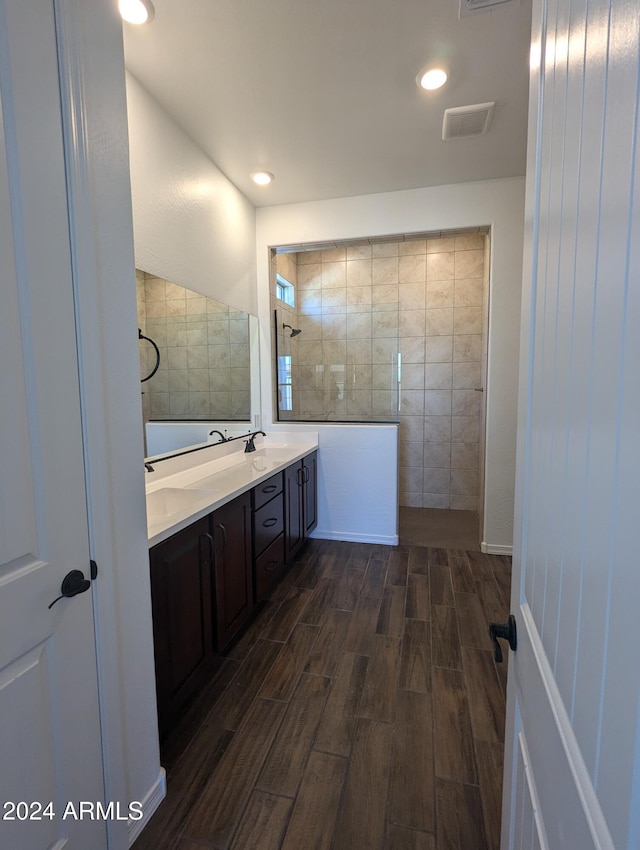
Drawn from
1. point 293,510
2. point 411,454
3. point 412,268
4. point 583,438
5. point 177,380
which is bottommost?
point 293,510

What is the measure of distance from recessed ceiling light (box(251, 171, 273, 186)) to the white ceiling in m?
0.07

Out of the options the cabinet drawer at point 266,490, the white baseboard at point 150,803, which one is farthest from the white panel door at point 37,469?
the cabinet drawer at point 266,490

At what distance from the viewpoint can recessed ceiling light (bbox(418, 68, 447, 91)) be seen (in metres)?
1.98

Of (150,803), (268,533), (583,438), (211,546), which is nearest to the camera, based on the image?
(583,438)

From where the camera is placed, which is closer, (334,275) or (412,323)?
(334,275)

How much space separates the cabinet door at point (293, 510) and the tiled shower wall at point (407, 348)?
0.88 meters

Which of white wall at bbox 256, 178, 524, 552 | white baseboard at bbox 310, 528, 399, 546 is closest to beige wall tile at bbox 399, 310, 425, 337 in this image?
white wall at bbox 256, 178, 524, 552

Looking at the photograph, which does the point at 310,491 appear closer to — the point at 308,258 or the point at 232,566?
the point at 232,566

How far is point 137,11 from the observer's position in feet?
5.35

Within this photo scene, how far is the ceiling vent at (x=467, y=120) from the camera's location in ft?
7.30

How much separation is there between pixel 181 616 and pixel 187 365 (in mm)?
1555

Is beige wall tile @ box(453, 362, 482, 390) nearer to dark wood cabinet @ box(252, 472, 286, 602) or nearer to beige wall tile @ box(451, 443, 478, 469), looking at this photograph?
beige wall tile @ box(451, 443, 478, 469)

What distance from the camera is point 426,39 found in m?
1.79

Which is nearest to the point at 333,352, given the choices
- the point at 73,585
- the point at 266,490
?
the point at 266,490
